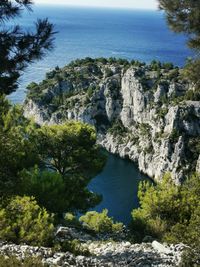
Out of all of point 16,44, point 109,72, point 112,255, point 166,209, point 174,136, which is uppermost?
point 16,44

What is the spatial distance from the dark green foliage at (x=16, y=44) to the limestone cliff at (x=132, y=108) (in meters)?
79.7

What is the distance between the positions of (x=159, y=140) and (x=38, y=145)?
7987 centimetres

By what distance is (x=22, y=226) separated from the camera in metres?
19.6

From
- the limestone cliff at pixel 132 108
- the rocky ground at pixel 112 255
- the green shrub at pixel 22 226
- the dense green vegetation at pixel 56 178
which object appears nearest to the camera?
the dense green vegetation at pixel 56 178

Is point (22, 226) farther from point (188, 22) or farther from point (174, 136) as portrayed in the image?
point (174, 136)

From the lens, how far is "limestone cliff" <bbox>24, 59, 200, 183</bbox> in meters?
103

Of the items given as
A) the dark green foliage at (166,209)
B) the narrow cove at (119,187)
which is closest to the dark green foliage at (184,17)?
the dark green foliage at (166,209)

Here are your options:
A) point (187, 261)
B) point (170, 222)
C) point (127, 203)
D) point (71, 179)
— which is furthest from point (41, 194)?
point (127, 203)

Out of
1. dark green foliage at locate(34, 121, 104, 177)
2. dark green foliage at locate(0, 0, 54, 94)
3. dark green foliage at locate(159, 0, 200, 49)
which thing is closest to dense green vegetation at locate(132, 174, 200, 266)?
dark green foliage at locate(34, 121, 104, 177)

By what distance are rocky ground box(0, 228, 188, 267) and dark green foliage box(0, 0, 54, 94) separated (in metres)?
5.34

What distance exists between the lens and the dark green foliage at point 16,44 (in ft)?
45.6

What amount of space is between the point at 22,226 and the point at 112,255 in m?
3.97

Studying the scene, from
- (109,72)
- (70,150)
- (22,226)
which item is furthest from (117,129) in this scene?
(22,226)

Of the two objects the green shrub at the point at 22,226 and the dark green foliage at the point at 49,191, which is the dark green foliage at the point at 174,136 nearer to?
the dark green foliage at the point at 49,191
